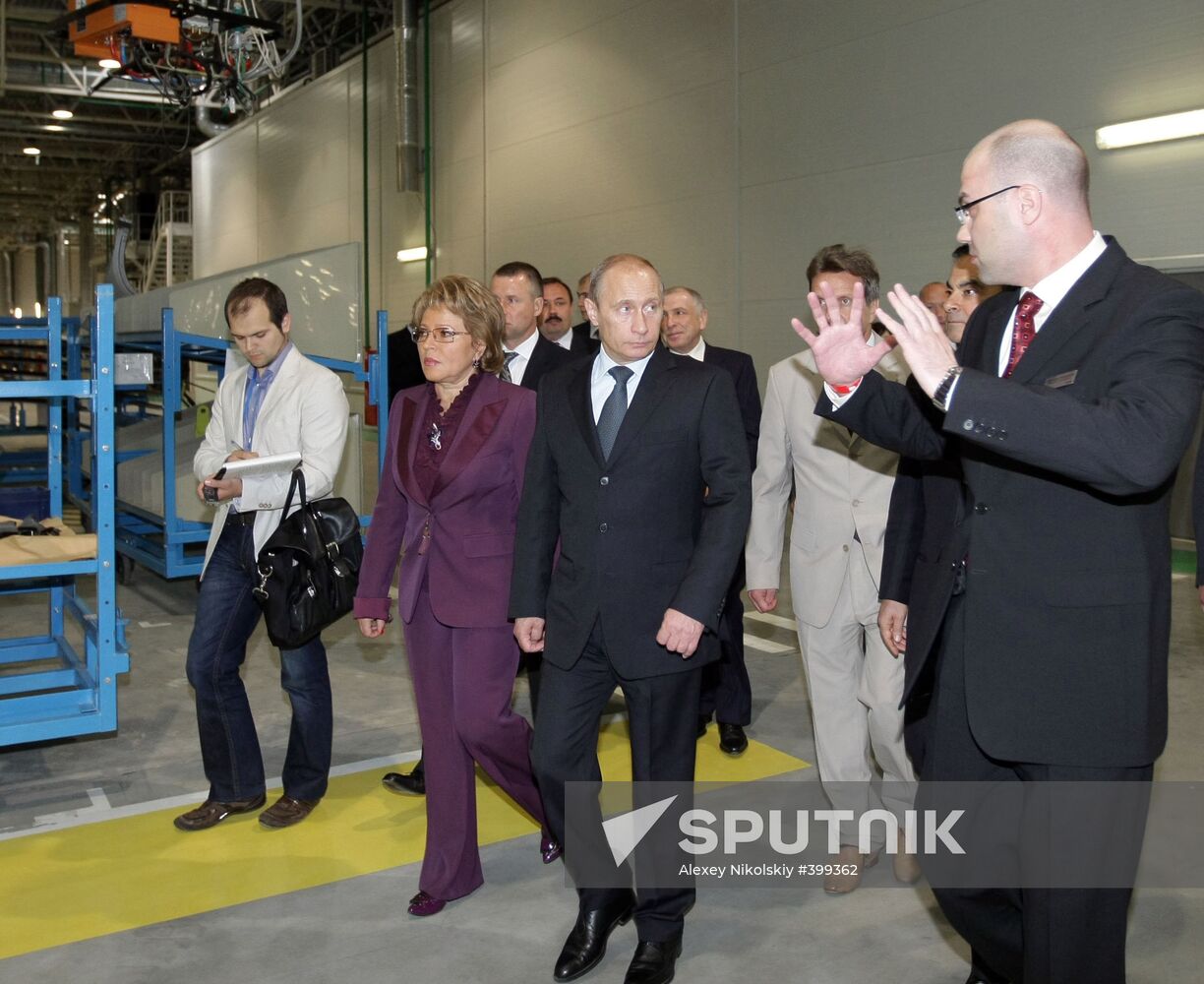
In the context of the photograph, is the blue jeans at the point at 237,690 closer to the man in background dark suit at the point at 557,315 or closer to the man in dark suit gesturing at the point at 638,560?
the man in dark suit gesturing at the point at 638,560

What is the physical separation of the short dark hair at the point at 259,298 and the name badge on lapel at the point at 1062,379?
7.94 feet

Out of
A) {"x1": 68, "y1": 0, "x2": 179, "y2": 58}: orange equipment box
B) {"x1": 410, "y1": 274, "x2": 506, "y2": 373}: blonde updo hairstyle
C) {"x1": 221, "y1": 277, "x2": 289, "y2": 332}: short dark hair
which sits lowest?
{"x1": 410, "y1": 274, "x2": 506, "y2": 373}: blonde updo hairstyle

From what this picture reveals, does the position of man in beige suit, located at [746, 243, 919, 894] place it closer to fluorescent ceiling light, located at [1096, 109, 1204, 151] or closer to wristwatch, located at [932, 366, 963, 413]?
wristwatch, located at [932, 366, 963, 413]

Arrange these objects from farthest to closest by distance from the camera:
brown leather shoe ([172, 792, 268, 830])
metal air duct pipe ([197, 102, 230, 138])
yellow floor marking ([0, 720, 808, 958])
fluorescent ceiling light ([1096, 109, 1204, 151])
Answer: metal air duct pipe ([197, 102, 230, 138]) → fluorescent ceiling light ([1096, 109, 1204, 151]) → brown leather shoe ([172, 792, 268, 830]) → yellow floor marking ([0, 720, 808, 958])

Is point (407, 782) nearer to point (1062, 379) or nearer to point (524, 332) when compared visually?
point (524, 332)

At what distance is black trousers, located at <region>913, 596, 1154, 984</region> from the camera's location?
6.70ft

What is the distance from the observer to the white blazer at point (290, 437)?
356 centimetres

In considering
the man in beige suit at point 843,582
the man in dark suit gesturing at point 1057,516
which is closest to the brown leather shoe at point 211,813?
the man in beige suit at point 843,582

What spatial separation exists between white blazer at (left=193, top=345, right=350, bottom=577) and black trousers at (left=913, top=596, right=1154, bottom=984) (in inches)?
79.2

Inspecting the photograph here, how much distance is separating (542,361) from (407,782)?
157 centimetres

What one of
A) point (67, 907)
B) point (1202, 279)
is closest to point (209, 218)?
point (1202, 279)

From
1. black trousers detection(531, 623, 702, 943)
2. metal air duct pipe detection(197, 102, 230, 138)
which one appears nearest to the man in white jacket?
black trousers detection(531, 623, 702, 943)

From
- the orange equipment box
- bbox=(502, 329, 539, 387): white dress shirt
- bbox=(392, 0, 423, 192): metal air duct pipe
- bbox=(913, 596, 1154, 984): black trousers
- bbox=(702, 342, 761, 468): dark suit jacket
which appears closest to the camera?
bbox=(913, 596, 1154, 984): black trousers

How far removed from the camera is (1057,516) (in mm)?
1993
